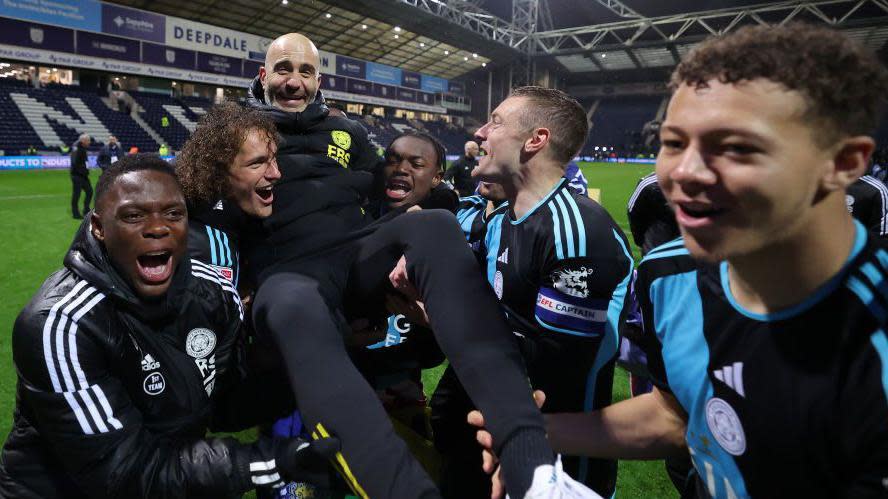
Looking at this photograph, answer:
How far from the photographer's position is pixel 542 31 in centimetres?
3834

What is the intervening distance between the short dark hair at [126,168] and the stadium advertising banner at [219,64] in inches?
1176

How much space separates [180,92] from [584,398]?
1461 inches

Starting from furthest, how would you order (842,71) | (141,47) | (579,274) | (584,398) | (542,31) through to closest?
(542,31)
(141,47)
(584,398)
(579,274)
(842,71)

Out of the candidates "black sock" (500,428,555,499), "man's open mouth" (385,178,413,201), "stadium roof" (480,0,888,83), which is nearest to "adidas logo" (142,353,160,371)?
"black sock" (500,428,555,499)

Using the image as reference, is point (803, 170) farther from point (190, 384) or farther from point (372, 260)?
point (190, 384)

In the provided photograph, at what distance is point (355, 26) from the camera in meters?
30.3

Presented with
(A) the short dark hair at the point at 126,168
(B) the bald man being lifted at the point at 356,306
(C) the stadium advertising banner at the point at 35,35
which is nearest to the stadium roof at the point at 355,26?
(C) the stadium advertising banner at the point at 35,35

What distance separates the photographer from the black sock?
1.33 meters

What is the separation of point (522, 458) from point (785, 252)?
783 mm

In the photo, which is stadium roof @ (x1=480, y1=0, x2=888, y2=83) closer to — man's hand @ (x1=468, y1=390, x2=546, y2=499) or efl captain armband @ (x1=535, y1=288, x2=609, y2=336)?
efl captain armband @ (x1=535, y1=288, x2=609, y2=336)

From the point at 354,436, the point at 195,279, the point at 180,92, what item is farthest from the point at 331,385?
the point at 180,92

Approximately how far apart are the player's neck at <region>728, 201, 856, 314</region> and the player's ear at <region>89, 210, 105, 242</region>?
5.98ft

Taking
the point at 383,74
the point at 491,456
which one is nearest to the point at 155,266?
the point at 491,456

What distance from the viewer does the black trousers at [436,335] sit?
1.42m
